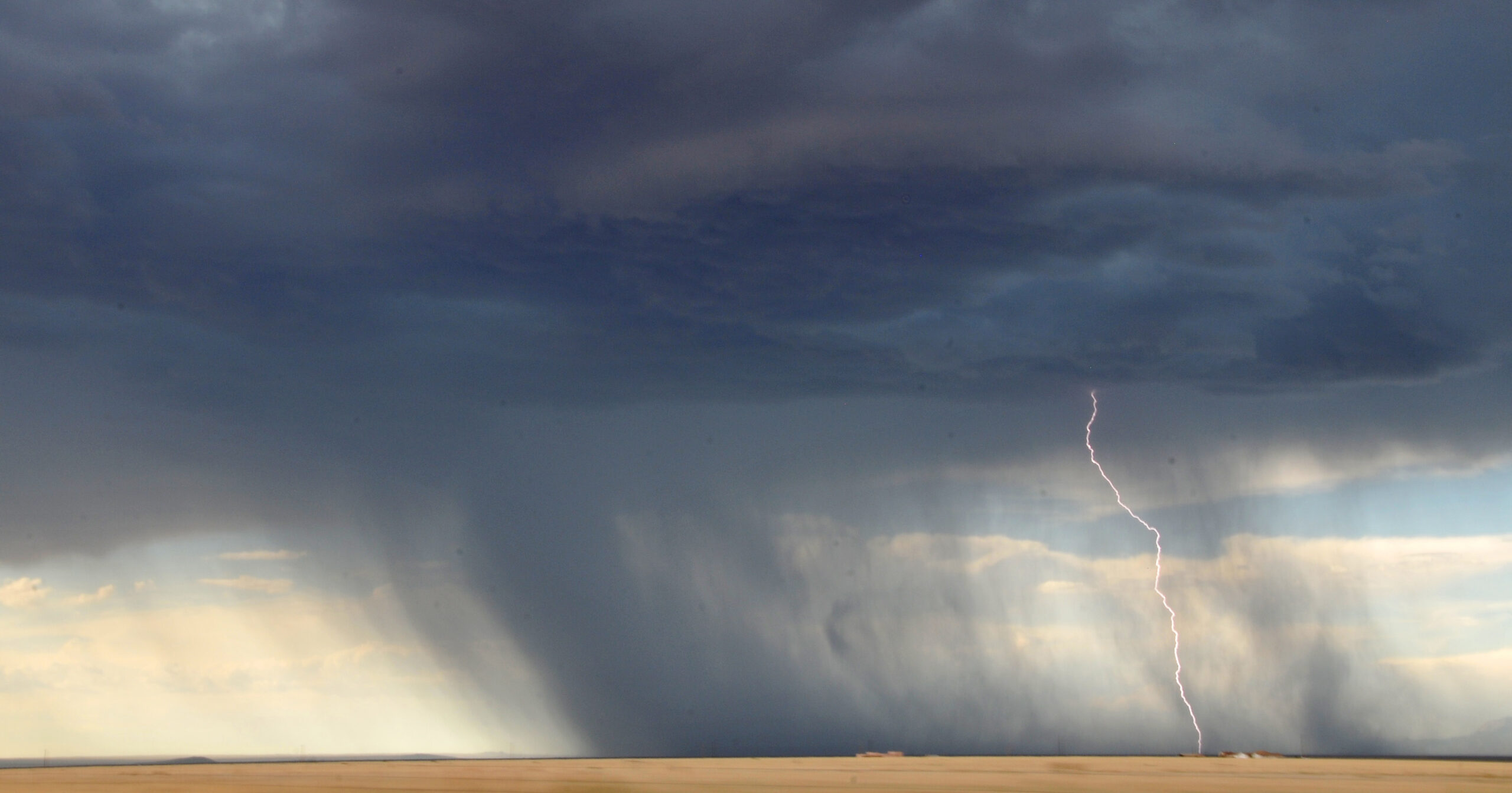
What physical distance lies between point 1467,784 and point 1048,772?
672 inches

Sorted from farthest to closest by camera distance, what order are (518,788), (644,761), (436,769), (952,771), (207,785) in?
(644,761), (436,769), (952,771), (207,785), (518,788)

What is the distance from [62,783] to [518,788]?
23.4 metres

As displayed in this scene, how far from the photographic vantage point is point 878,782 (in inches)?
1788

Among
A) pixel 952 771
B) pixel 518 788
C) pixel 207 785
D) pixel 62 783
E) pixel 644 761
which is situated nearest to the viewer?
pixel 518 788

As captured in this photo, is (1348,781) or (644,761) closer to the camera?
(1348,781)

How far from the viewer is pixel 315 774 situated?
5559 cm

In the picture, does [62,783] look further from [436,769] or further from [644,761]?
[644,761]

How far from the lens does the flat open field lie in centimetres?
4325

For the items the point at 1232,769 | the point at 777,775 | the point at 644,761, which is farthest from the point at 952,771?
the point at 644,761

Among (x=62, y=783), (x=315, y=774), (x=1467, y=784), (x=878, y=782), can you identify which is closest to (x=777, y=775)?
(x=878, y=782)

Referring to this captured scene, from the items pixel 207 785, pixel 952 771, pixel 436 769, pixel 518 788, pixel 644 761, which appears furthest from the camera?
pixel 644 761

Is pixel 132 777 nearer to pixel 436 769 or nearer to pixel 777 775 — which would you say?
pixel 436 769

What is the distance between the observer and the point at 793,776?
49438 mm

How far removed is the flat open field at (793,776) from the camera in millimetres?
43250
